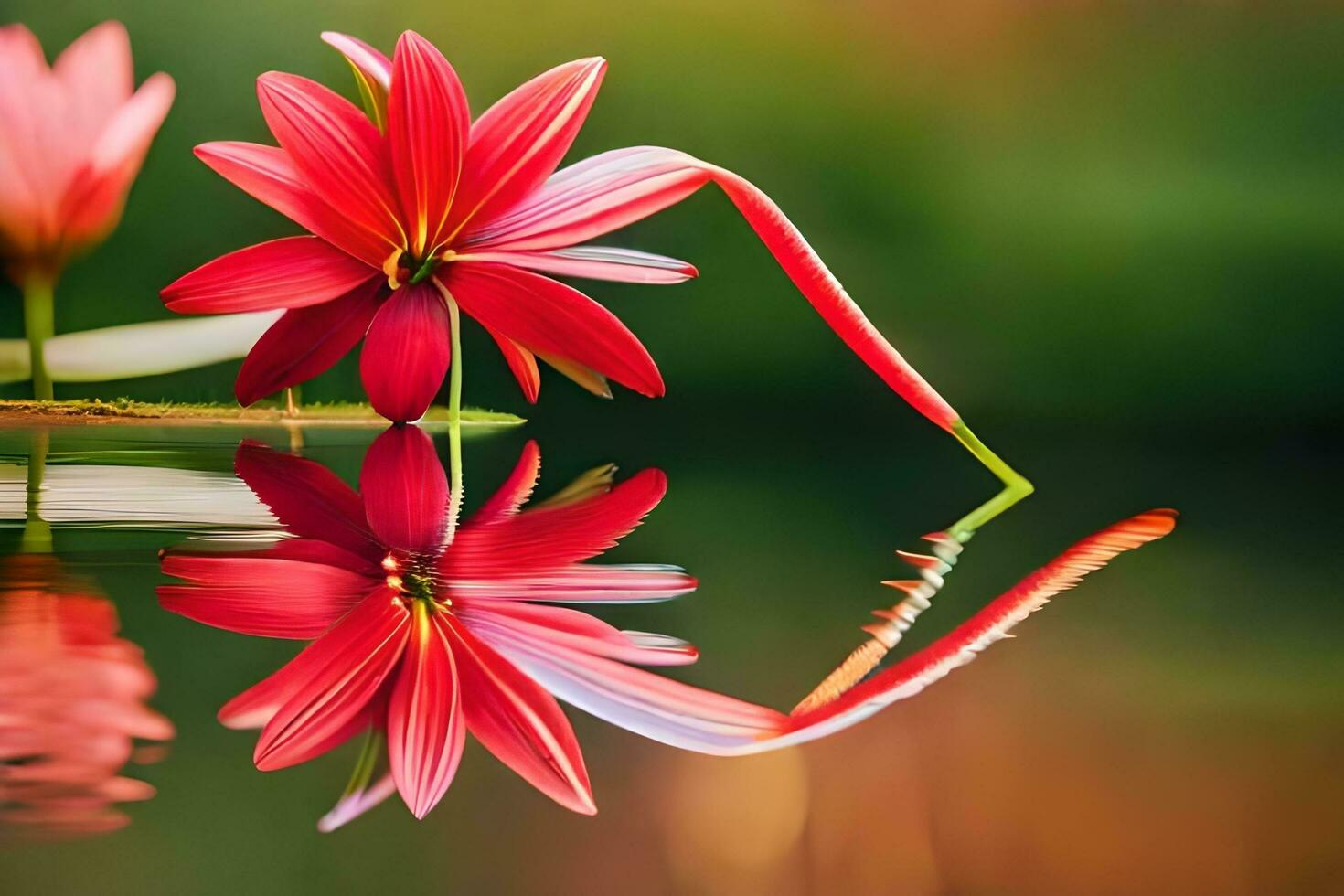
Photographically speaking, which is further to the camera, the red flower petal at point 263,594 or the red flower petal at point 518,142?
A: the red flower petal at point 518,142

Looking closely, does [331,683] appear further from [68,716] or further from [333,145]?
[333,145]

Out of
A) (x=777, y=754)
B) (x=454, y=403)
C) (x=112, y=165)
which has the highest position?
(x=112, y=165)

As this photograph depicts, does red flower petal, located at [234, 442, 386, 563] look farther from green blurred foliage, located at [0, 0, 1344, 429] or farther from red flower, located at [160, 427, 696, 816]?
green blurred foliage, located at [0, 0, 1344, 429]

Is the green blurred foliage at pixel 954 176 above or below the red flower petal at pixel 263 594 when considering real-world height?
above

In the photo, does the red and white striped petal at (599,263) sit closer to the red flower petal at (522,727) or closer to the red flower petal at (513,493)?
the red flower petal at (513,493)

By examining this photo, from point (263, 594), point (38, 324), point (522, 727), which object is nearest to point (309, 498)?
point (263, 594)

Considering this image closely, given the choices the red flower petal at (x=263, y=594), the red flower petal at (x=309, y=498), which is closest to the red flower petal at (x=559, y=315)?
the red flower petal at (x=309, y=498)

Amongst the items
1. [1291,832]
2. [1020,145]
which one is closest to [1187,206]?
[1020,145]

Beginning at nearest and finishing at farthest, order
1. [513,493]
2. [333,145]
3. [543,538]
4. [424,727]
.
Answer: [424,727] < [543,538] < [513,493] < [333,145]
